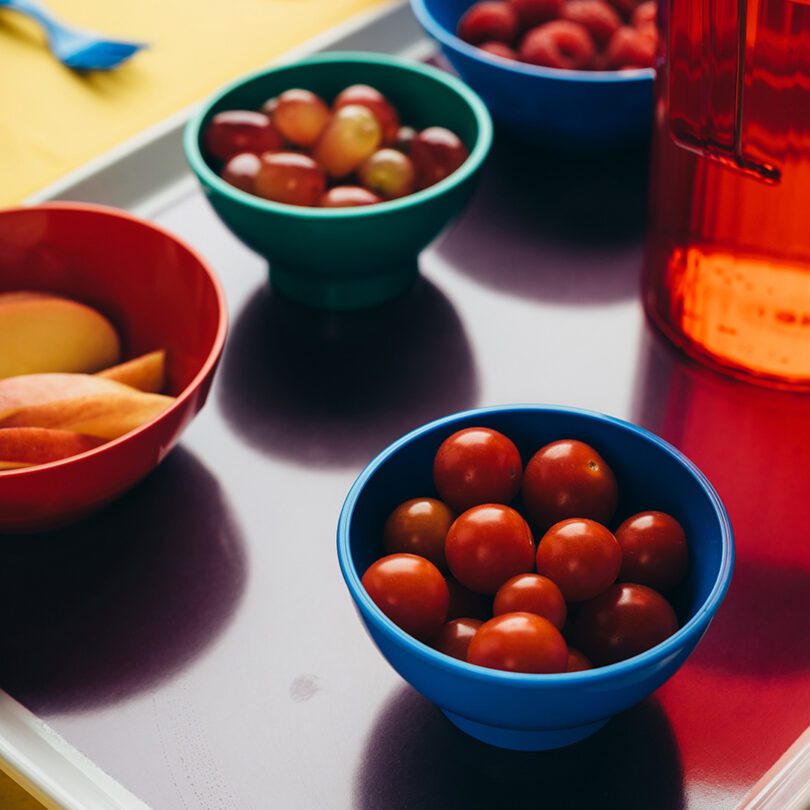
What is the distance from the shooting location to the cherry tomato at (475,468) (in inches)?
18.2

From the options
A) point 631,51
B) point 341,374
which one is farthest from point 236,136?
point 631,51

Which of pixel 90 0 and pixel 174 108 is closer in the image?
pixel 174 108

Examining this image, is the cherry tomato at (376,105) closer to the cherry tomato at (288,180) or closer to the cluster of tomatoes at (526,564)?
the cherry tomato at (288,180)

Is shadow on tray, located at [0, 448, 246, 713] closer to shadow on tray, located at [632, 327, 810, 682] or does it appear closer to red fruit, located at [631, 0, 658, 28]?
shadow on tray, located at [632, 327, 810, 682]

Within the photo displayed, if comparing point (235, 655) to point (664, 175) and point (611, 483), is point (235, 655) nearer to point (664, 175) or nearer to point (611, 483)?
point (611, 483)

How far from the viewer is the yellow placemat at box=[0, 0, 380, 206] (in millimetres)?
809

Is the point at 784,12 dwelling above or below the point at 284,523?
above

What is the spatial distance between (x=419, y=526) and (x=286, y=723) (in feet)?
0.32

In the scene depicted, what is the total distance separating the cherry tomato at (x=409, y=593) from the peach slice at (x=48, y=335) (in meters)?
0.25

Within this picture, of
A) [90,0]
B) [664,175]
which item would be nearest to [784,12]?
[664,175]

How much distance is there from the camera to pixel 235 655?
19.3 inches

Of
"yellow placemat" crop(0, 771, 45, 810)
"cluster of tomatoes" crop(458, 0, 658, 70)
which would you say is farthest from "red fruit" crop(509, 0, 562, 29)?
"yellow placemat" crop(0, 771, 45, 810)

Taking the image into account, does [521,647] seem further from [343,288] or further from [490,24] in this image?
[490,24]

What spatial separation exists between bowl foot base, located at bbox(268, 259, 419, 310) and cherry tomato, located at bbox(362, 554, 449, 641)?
0.91 feet
